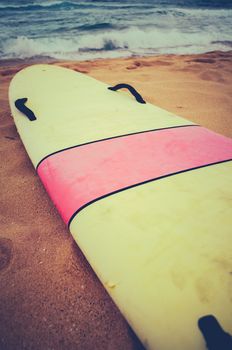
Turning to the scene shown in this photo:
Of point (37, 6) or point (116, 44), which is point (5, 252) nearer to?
point (116, 44)

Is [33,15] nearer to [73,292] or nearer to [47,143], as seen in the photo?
[47,143]

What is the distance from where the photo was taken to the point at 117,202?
91 cm

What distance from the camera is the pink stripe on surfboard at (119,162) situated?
98 cm

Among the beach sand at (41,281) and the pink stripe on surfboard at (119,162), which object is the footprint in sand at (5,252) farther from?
the pink stripe on surfboard at (119,162)

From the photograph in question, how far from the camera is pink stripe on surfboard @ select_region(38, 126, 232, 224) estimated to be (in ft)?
3.22

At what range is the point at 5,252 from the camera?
3.72ft

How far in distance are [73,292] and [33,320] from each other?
173mm

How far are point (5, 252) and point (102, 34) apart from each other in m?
6.31

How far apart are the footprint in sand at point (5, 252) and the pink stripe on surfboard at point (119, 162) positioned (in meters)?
0.36

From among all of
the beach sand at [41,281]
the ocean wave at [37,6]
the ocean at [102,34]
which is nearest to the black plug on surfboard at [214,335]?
the beach sand at [41,281]

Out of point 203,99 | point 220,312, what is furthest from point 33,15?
point 220,312

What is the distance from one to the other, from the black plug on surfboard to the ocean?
4.98 m

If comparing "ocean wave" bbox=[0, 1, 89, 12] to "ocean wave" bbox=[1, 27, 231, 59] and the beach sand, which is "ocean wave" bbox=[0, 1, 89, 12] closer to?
"ocean wave" bbox=[1, 27, 231, 59]

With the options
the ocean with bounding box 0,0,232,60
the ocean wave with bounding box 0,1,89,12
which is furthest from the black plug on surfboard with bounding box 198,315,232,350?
the ocean wave with bounding box 0,1,89,12
